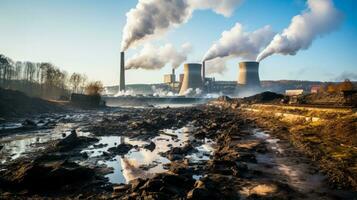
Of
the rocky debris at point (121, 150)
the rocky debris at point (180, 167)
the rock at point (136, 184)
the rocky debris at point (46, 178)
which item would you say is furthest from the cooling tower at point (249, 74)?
the rock at point (136, 184)

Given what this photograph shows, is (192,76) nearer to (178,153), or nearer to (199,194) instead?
(178,153)

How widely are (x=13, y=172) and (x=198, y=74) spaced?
87.7 metres

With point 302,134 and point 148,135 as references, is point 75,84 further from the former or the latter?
point 302,134

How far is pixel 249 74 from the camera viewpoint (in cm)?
9062

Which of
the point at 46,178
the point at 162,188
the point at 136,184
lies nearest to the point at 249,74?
the point at 136,184

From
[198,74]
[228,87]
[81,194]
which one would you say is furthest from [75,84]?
[81,194]

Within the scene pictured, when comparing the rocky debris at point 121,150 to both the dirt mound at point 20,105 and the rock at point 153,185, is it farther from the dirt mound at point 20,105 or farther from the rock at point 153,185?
the dirt mound at point 20,105

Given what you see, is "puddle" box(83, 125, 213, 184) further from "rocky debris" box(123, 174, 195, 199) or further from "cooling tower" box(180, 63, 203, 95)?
"cooling tower" box(180, 63, 203, 95)

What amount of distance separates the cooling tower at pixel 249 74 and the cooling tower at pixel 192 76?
1357cm

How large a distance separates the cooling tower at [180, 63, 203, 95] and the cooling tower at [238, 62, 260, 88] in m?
13.6

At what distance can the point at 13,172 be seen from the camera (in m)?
10.7

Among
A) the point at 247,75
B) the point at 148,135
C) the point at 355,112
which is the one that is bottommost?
the point at 148,135

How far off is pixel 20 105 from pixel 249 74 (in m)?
66.1

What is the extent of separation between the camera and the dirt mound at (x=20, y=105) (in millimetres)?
36875
